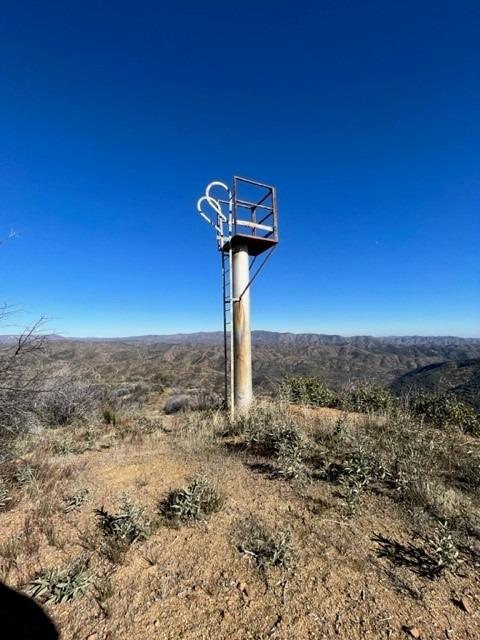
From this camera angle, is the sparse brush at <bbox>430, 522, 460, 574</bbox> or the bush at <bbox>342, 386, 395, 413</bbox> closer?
the sparse brush at <bbox>430, 522, 460, 574</bbox>

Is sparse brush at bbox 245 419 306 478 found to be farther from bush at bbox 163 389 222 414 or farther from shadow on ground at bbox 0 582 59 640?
bush at bbox 163 389 222 414

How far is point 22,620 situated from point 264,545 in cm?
190

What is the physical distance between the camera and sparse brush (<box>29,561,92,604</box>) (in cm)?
240

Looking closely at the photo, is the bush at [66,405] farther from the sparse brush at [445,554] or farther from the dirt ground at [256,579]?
the sparse brush at [445,554]

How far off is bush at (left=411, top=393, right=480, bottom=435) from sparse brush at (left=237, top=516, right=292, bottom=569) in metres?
5.07

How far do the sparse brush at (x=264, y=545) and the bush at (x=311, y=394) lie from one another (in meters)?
6.17

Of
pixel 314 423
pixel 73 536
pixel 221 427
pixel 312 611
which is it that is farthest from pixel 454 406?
pixel 73 536

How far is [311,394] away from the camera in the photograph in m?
10.2

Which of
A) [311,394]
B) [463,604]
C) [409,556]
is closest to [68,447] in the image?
[409,556]

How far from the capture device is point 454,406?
7.66 meters

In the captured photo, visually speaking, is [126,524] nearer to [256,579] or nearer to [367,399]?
[256,579]

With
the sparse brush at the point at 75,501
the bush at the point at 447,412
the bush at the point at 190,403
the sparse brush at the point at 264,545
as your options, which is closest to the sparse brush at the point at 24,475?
the sparse brush at the point at 75,501

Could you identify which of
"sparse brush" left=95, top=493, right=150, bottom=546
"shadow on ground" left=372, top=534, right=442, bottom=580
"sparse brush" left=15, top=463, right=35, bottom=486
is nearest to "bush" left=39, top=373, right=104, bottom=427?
"sparse brush" left=15, top=463, right=35, bottom=486

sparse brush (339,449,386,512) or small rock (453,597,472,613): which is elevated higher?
sparse brush (339,449,386,512)
